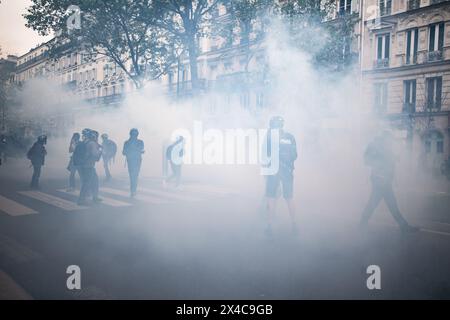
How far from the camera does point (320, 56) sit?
39.8 ft

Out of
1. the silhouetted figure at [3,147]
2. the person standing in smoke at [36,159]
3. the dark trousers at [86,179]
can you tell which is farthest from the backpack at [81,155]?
the silhouetted figure at [3,147]

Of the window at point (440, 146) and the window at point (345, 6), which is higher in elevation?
the window at point (345, 6)

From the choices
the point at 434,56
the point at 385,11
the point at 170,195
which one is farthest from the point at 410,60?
the point at 170,195

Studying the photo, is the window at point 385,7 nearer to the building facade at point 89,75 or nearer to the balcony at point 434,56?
the balcony at point 434,56

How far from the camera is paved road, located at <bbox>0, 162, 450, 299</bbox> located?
10.2 ft

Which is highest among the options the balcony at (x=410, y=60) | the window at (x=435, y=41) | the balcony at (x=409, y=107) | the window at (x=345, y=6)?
the window at (x=345, y=6)

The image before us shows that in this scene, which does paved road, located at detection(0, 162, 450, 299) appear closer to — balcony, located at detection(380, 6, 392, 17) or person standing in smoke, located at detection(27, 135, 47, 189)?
person standing in smoke, located at detection(27, 135, 47, 189)

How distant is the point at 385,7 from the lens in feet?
71.1

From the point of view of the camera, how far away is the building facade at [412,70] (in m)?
19.1

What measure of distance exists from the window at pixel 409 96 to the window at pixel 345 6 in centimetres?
555

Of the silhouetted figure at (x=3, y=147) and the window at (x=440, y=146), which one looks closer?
the silhouetted figure at (x=3, y=147)
